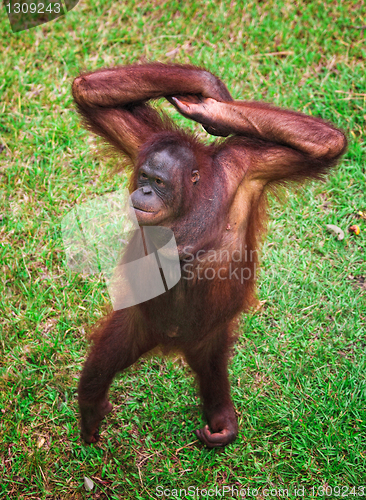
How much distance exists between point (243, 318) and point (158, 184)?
6.13 feet

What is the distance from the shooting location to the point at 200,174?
2.71 m

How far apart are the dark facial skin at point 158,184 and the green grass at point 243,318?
0.90 m

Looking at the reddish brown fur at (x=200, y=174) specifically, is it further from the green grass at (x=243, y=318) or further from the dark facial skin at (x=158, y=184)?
the green grass at (x=243, y=318)

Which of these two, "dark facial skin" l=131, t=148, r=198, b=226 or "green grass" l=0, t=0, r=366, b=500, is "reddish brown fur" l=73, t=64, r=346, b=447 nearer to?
"dark facial skin" l=131, t=148, r=198, b=226

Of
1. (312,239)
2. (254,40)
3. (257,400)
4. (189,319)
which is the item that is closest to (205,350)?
(189,319)

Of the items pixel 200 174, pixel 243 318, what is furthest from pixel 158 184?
pixel 243 318

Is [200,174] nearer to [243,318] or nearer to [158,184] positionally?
[158,184]

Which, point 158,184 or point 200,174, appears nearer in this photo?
point 158,184

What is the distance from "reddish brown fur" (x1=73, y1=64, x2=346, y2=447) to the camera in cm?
262

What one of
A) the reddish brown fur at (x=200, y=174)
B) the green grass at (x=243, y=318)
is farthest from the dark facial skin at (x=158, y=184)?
the green grass at (x=243, y=318)

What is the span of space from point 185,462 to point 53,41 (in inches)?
179

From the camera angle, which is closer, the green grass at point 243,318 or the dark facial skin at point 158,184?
the dark facial skin at point 158,184

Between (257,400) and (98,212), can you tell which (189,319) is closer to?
(257,400)

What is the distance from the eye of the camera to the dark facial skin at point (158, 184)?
2.54 m
